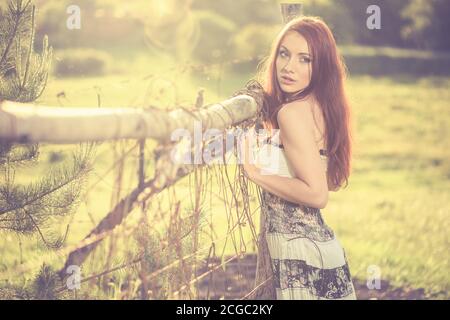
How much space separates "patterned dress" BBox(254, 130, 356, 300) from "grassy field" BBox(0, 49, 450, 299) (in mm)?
409

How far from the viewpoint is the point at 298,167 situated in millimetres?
2324

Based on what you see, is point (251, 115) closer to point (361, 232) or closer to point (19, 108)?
point (19, 108)

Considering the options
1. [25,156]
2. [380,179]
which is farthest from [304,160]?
[380,179]

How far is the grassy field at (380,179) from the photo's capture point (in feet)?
19.1

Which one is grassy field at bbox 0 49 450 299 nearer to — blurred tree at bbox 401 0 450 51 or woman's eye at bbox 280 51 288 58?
woman's eye at bbox 280 51 288 58

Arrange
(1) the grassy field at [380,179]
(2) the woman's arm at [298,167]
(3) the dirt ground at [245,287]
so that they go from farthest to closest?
(1) the grassy field at [380,179], (3) the dirt ground at [245,287], (2) the woman's arm at [298,167]

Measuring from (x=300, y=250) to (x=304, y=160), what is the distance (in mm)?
284

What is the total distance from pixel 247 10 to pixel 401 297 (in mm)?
9698

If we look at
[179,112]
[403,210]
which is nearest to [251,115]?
[179,112]

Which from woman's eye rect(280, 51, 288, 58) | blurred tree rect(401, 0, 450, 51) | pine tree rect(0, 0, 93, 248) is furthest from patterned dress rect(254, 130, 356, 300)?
blurred tree rect(401, 0, 450, 51)

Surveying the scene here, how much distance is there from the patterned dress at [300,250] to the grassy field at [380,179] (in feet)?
1.34

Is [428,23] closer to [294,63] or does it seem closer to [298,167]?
→ [294,63]

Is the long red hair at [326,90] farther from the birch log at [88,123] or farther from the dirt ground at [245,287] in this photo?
the dirt ground at [245,287]

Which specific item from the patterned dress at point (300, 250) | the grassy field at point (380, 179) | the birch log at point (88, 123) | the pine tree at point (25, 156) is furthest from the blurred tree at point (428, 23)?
the birch log at point (88, 123)
